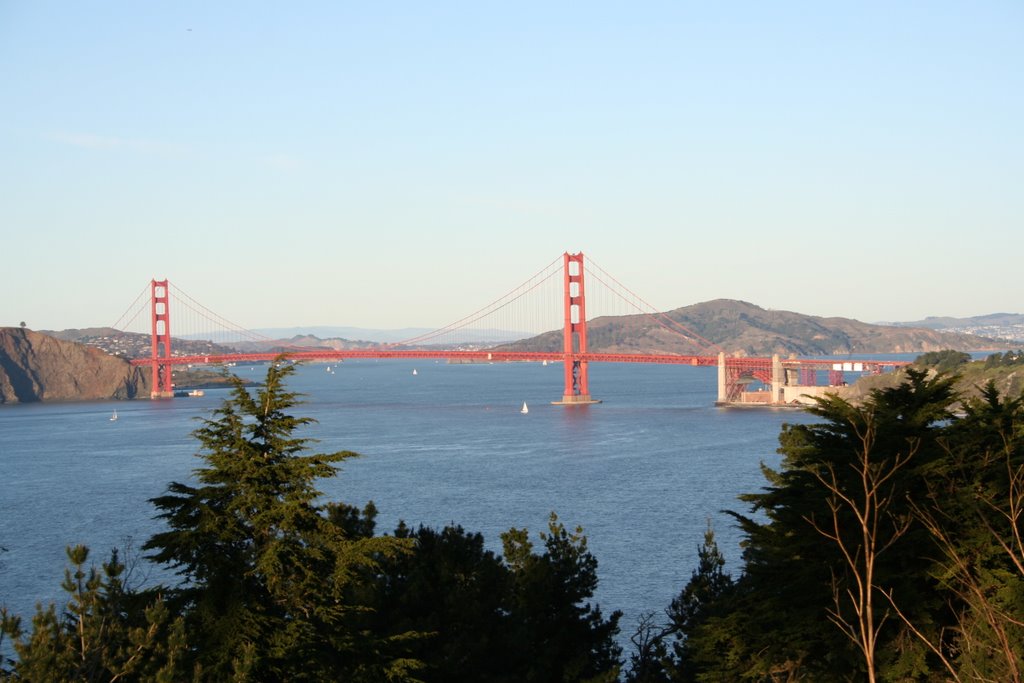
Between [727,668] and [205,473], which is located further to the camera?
[727,668]

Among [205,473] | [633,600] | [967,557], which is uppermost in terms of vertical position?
[205,473]

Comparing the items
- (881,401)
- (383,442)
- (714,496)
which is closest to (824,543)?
(881,401)

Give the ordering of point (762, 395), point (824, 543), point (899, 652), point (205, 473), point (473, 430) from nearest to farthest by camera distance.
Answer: point (205, 473) → point (899, 652) → point (824, 543) → point (473, 430) → point (762, 395)

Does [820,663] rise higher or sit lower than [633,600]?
higher

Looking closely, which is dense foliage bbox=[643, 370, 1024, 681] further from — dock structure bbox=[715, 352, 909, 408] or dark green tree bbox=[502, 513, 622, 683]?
dock structure bbox=[715, 352, 909, 408]

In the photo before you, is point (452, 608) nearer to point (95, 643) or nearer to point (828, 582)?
point (828, 582)

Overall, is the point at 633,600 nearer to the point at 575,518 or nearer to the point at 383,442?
the point at 575,518

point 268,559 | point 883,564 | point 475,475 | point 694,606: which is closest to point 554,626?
point 694,606
